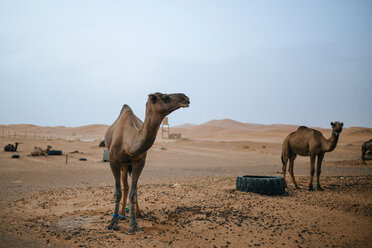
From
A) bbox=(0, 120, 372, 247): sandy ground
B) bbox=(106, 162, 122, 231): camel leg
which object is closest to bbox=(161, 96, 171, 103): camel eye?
bbox=(106, 162, 122, 231): camel leg

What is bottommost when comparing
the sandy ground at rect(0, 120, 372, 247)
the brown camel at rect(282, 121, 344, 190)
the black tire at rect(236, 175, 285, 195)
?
the sandy ground at rect(0, 120, 372, 247)

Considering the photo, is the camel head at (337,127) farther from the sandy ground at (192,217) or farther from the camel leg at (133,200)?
the camel leg at (133,200)

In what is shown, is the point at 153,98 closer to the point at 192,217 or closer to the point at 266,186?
the point at 192,217

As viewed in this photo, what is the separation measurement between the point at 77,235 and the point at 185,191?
5.36m

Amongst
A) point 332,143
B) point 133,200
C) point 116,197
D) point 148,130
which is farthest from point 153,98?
point 332,143

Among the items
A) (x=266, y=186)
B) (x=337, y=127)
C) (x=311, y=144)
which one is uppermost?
(x=337, y=127)

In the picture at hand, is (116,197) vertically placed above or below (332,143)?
below

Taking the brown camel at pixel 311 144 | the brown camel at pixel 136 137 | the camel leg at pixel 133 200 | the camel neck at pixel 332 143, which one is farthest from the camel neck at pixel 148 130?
the camel neck at pixel 332 143

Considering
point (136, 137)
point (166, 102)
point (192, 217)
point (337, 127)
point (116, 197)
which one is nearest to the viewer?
point (166, 102)

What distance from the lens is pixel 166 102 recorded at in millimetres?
5738

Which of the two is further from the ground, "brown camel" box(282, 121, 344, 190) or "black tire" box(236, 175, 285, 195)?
"brown camel" box(282, 121, 344, 190)

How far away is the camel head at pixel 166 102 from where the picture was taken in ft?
18.2

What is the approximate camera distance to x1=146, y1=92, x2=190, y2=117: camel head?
219 inches

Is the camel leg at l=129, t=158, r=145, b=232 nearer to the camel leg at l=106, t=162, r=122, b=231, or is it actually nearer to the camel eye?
the camel leg at l=106, t=162, r=122, b=231
